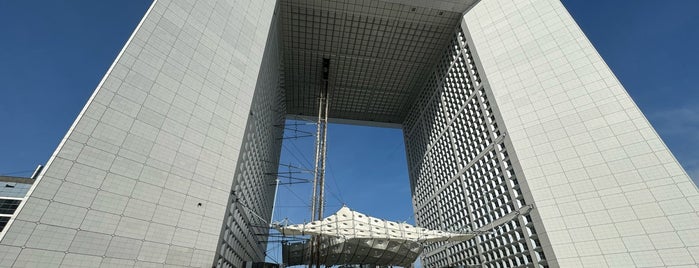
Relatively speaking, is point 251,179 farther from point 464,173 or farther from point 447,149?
point 447,149

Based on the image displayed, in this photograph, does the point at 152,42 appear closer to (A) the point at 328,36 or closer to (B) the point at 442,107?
(A) the point at 328,36

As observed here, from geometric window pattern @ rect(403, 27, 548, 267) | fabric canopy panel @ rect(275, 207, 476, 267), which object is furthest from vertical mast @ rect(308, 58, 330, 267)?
geometric window pattern @ rect(403, 27, 548, 267)

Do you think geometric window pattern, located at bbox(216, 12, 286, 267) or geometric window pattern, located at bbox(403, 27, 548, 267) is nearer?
geometric window pattern, located at bbox(216, 12, 286, 267)

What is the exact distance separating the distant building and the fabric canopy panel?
4.83m

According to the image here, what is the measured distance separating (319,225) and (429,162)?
21.2 meters

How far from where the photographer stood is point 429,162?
1513 inches

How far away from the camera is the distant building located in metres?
13.5

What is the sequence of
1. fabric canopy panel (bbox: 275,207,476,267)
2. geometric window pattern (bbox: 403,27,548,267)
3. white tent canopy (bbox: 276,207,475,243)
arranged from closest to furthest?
white tent canopy (bbox: 276,207,475,243), fabric canopy panel (bbox: 275,207,476,267), geometric window pattern (bbox: 403,27,548,267)

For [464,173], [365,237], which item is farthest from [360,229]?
[464,173]

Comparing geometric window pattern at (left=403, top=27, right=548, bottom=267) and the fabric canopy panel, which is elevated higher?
geometric window pattern at (left=403, top=27, right=548, bottom=267)

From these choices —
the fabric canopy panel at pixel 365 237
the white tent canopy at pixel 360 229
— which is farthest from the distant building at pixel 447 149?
the fabric canopy panel at pixel 365 237

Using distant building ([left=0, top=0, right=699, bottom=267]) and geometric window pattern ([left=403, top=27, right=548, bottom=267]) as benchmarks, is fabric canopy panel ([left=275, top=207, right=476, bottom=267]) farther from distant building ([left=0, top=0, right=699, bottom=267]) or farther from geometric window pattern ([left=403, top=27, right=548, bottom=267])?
distant building ([left=0, top=0, right=699, bottom=267])

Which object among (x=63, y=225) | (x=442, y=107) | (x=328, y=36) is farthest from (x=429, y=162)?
(x=63, y=225)

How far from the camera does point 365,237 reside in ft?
67.6
